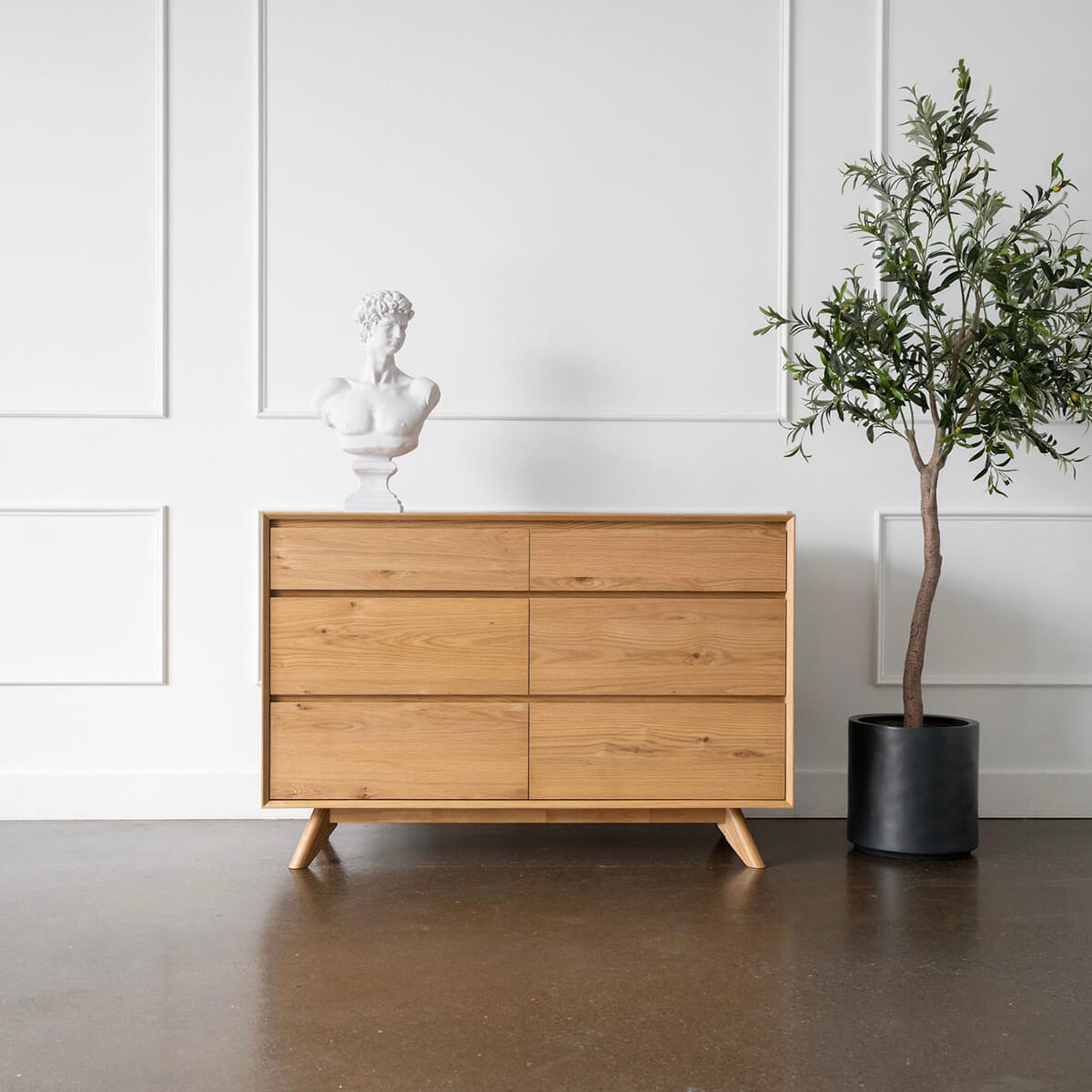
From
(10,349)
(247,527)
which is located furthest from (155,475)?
(10,349)

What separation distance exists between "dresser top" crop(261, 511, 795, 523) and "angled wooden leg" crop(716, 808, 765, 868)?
0.72 metres

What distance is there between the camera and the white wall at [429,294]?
2938 mm

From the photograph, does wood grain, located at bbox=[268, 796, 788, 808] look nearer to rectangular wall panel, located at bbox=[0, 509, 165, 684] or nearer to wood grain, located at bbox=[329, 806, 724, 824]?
wood grain, located at bbox=[329, 806, 724, 824]

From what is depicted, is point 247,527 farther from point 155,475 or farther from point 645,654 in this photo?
point 645,654

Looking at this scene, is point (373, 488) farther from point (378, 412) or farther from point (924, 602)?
point (924, 602)

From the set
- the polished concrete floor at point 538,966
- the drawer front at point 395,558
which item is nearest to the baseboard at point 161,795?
the polished concrete floor at point 538,966

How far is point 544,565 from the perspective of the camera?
2436mm

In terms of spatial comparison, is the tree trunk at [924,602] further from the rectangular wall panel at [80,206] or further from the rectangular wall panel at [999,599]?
the rectangular wall panel at [80,206]

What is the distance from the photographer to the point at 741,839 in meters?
2.49

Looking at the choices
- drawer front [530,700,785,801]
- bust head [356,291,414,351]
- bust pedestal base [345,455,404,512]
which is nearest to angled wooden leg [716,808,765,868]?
drawer front [530,700,785,801]

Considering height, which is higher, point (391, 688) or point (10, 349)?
point (10, 349)

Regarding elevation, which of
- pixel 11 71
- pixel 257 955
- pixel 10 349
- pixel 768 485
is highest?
pixel 11 71

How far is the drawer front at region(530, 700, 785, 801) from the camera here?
7.95ft

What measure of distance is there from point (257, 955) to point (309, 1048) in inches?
16.3
